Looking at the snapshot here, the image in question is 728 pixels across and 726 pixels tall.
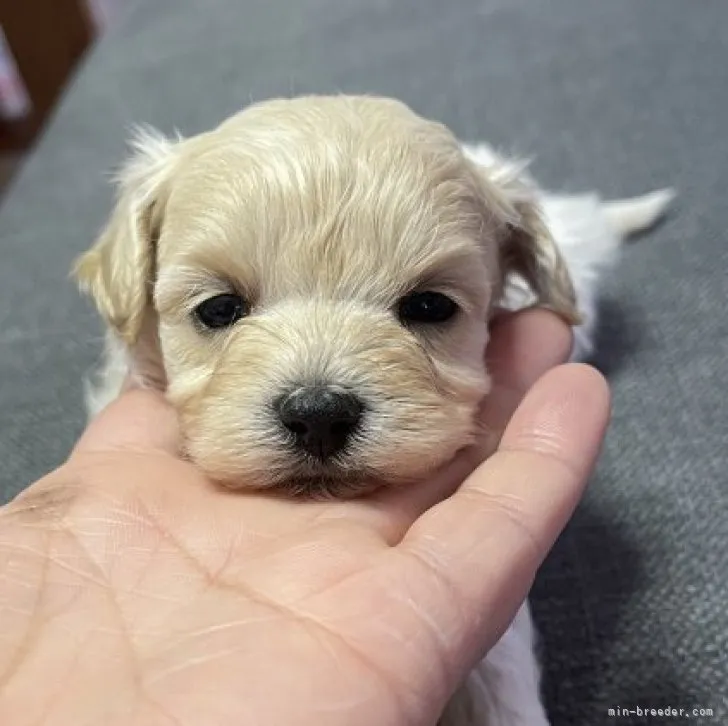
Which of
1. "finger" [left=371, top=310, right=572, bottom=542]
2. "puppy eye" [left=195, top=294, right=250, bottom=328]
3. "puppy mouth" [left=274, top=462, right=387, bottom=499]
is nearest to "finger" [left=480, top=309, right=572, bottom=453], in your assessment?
"finger" [left=371, top=310, right=572, bottom=542]

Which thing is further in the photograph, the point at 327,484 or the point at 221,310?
the point at 221,310

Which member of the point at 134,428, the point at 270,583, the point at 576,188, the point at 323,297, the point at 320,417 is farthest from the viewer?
the point at 576,188

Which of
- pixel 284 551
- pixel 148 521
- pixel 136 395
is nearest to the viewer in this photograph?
pixel 284 551

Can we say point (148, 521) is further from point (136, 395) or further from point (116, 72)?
point (116, 72)

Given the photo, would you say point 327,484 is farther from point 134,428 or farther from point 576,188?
point 576,188

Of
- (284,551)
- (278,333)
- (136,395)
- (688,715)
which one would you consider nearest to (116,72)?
(136,395)

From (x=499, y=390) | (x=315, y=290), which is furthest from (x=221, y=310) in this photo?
(x=499, y=390)
